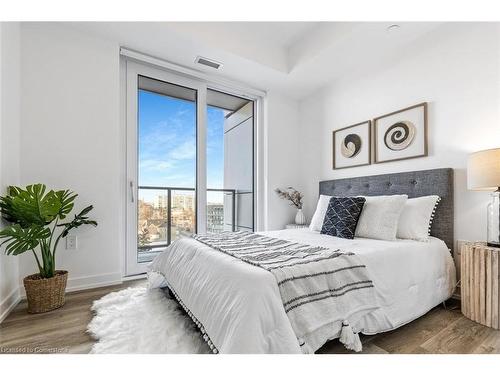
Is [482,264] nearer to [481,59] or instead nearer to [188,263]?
[481,59]

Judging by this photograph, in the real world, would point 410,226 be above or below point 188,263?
above

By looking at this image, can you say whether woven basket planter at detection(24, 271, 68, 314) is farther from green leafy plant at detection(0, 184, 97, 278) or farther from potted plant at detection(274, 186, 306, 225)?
potted plant at detection(274, 186, 306, 225)

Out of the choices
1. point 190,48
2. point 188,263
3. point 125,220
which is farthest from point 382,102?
point 125,220

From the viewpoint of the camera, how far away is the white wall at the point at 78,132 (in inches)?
87.2

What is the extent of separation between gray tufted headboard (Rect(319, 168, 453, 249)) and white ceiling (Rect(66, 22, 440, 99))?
4.38ft

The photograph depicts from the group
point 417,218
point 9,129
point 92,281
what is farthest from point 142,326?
point 417,218

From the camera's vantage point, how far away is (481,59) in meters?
2.05

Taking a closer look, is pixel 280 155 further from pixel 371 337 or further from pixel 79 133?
pixel 371 337

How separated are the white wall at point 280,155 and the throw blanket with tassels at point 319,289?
6.86 feet

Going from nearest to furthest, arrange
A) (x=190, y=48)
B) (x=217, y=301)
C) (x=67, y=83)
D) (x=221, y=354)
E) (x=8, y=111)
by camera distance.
A: (x=221, y=354) < (x=217, y=301) < (x=8, y=111) < (x=67, y=83) < (x=190, y=48)

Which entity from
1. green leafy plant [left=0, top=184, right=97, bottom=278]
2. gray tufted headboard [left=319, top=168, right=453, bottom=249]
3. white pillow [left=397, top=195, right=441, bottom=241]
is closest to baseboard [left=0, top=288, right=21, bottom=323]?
green leafy plant [left=0, top=184, right=97, bottom=278]

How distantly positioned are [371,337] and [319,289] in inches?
24.3

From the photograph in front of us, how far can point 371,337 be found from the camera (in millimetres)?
1540
